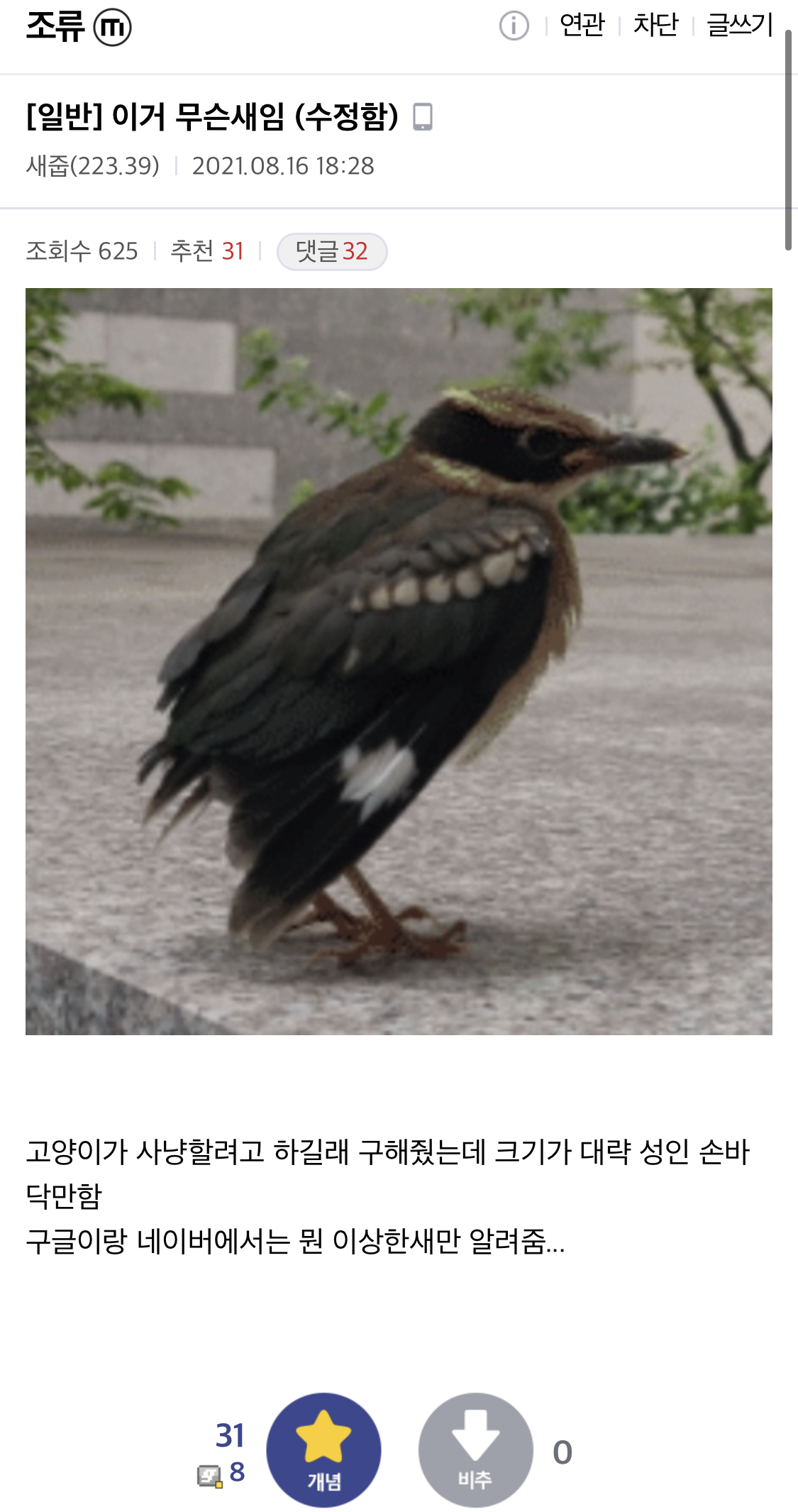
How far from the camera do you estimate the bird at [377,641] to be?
1.60m

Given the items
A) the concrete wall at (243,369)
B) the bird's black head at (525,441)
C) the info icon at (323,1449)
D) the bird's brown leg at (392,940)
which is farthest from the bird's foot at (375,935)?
the concrete wall at (243,369)

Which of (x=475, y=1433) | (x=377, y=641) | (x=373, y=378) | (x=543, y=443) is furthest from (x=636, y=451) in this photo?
(x=373, y=378)

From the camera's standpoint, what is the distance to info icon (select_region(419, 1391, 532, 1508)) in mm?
1424

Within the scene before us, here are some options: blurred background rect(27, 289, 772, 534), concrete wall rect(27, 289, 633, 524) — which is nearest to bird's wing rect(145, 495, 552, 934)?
blurred background rect(27, 289, 772, 534)

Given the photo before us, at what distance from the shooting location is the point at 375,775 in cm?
158

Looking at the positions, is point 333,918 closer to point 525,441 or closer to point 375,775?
point 375,775

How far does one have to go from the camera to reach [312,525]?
1688 millimetres

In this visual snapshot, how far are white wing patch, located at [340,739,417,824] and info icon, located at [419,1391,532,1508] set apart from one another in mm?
456

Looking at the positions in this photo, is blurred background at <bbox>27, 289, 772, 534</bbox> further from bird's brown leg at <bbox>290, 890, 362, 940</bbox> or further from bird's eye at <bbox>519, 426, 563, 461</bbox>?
bird's eye at <bbox>519, 426, 563, 461</bbox>

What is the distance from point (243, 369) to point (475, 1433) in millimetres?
9487

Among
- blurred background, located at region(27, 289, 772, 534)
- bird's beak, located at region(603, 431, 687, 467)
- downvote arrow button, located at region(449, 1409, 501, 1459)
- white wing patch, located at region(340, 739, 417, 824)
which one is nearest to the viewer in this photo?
downvote arrow button, located at region(449, 1409, 501, 1459)
